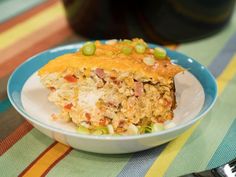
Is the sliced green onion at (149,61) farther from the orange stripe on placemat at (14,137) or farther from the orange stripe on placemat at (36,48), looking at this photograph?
the orange stripe on placemat at (36,48)

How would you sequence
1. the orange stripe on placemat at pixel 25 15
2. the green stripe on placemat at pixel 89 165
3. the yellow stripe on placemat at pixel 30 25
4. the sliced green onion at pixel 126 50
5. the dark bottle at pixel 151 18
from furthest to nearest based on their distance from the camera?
the orange stripe on placemat at pixel 25 15 < the yellow stripe on placemat at pixel 30 25 < the dark bottle at pixel 151 18 < the sliced green onion at pixel 126 50 < the green stripe on placemat at pixel 89 165

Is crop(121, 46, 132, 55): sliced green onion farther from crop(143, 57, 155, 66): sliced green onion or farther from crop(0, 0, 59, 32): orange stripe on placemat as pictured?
crop(0, 0, 59, 32): orange stripe on placemat

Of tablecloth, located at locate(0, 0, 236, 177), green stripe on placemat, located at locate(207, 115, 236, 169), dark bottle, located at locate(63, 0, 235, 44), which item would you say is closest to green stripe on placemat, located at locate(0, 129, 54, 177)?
tablecloth, located at locate(0, 0, 236, 177)

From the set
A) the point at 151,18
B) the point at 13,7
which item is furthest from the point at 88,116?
the point at 13,7

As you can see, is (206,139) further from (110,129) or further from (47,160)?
(47,160)

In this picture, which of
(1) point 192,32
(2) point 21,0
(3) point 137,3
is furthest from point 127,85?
(2) point 21,0

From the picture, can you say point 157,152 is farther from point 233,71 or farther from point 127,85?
point 233,71

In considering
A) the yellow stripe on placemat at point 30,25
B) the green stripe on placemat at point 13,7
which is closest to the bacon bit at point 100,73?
the yellow stripe on placemat at point 30,25
